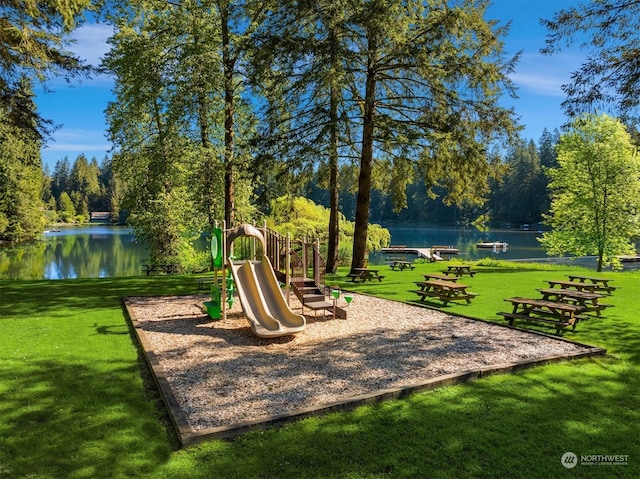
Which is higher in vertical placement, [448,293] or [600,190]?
[600,190]

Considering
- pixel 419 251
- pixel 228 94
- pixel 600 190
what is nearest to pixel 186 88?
pixel 228 94

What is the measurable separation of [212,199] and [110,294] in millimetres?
11201

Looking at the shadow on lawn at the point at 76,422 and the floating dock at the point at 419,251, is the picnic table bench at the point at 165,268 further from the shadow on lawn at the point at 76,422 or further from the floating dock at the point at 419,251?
the floating dock at the point at 419,251

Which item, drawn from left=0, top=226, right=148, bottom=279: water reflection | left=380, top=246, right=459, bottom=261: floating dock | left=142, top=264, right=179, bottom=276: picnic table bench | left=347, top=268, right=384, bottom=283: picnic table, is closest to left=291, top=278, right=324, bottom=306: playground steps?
left=347, top=268, right=384, bottom=283: picnic table

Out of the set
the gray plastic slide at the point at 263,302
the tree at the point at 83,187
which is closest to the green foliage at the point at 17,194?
the gray plastic slide at the point at 263,302

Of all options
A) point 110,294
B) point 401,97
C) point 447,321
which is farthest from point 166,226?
point 447,321

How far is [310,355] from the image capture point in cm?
686

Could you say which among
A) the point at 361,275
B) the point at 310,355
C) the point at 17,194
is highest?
the point at 17,194

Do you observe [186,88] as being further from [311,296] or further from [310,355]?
[310,355]

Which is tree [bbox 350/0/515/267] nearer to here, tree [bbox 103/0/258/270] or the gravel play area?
tree [bbox 103/0/258/270]

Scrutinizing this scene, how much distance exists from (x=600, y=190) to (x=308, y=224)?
1702 cm

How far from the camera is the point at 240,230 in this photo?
368 inches

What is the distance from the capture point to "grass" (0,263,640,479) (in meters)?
3.65

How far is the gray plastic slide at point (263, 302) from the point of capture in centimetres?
784
